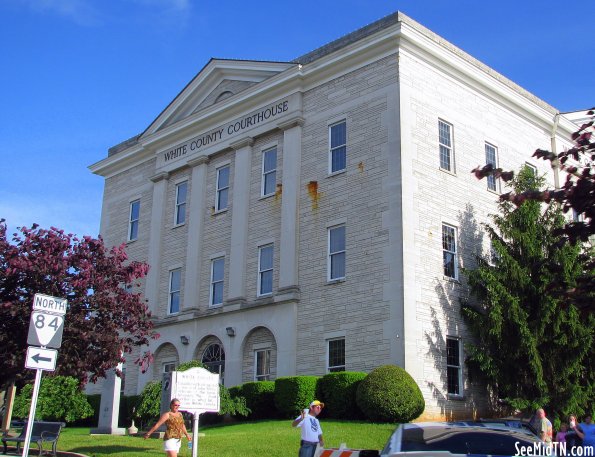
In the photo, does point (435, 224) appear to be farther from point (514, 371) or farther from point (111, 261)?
point (111, 261)

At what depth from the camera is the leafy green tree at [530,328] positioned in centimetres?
2545

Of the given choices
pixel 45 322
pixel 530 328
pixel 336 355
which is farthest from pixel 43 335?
pixel 530 328

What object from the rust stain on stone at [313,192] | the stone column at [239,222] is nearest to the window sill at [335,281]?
the rust stain on stone at [313,192]

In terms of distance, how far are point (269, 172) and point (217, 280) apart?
17.0ft

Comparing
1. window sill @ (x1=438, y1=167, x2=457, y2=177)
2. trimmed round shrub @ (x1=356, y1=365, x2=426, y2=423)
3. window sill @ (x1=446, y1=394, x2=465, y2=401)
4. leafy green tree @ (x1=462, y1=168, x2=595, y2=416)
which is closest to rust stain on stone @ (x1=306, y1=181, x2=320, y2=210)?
window sill @ (x1=438, y1=167, x2=457, y2=177)

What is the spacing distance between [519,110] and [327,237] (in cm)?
1115

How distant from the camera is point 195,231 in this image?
116ft

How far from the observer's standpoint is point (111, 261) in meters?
24.0

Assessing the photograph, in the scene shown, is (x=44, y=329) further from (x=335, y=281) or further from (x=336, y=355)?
(x=335, y=281)

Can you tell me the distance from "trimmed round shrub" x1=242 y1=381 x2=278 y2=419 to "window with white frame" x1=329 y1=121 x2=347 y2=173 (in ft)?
28.1

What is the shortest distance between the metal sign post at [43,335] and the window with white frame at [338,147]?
692 inches

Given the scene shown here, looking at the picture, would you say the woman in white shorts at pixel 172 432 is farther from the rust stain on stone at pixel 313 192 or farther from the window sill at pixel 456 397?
the rust stain on stone at pixel 313 192

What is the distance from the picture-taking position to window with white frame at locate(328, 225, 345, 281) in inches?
1129

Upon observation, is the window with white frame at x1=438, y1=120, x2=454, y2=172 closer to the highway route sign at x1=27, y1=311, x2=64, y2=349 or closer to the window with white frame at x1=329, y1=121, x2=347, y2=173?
the window with white frame at x1=329, y1=121, x2=347, y2=173
